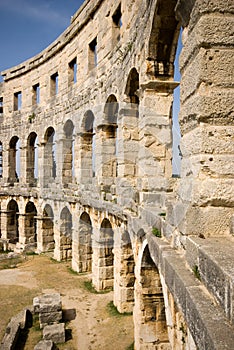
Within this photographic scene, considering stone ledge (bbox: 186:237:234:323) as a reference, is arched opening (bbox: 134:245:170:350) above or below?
below

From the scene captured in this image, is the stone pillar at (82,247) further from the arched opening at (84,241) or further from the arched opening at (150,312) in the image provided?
the arched opening at (150,312)

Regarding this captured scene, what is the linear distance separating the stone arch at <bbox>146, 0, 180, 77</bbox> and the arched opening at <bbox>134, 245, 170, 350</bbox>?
4232 mm

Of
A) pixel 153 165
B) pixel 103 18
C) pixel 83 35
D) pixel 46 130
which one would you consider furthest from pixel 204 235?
pixel 46 130

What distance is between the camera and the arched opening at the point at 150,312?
259 inches

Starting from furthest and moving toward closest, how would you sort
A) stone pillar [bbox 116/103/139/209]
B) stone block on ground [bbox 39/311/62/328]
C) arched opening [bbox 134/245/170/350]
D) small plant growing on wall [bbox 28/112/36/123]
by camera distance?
small plant growing on wall [bbox 28/112/36/123], stone block on ground [bbox 39/311/62/328], stone pillar [bbox 116/103/139/209], arched opening [bbox 134/245/170/350]

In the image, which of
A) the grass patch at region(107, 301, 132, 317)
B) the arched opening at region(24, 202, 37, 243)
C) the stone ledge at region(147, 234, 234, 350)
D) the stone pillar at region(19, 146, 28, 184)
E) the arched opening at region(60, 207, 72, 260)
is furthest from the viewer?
the stone pillar at region(19, 146, 28, 184)

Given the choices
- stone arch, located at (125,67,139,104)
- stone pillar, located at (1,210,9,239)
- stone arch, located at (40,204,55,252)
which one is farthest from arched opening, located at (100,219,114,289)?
stone pillar, located at (1,210,9,239)

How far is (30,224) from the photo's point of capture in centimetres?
1823

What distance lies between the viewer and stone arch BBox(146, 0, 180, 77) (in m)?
5.46

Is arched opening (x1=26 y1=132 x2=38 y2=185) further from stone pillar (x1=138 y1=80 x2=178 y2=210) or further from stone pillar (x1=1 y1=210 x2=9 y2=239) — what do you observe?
stone pillar (x1=138 y1=80 x2=178 y2=210)

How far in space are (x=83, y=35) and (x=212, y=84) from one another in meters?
11.2

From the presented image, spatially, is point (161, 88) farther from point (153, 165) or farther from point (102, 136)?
point (102, 136)

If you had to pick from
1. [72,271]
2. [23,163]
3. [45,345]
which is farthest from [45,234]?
[45,345]

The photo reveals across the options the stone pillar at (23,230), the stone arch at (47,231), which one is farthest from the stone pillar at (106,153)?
the stone pillar at (23,230)
